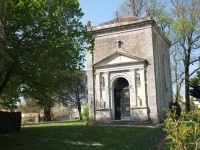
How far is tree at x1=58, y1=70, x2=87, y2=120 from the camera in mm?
47406

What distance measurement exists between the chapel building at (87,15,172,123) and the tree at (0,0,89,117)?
837 cm

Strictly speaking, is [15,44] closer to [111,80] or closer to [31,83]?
[31,83]

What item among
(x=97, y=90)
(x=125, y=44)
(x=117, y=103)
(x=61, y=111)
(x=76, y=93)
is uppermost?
(x=125, y=44)

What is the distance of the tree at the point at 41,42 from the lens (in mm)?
13664

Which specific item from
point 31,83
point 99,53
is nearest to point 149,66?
point 99,53

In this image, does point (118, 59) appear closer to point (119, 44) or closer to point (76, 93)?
point (119, 44)

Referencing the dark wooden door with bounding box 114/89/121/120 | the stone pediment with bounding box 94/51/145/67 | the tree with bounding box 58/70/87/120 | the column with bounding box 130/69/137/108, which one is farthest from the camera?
the tree with bounding box 58/70/87/120

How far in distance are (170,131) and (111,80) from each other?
20310 millimetres

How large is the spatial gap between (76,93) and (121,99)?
2309 cm

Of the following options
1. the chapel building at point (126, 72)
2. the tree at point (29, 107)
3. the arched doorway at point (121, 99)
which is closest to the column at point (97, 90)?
the chapel building at point (126, 72)

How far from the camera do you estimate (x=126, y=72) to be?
25469 mm

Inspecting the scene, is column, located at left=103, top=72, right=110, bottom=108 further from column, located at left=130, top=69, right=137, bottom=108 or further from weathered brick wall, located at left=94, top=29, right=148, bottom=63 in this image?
column, located at left=130, top=69, right=137, bottom=108

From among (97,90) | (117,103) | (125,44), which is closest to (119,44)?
(125,44)

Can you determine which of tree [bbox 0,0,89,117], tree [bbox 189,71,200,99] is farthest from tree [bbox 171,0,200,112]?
tree [bbox 0,0,89,117]
